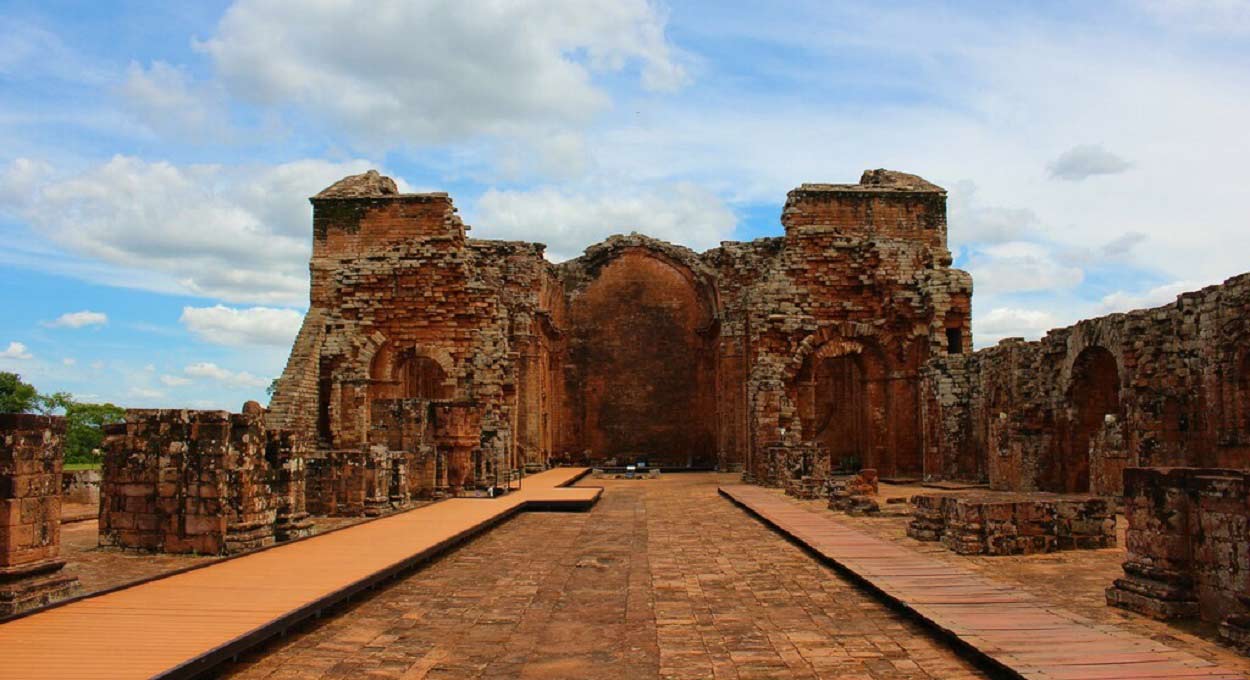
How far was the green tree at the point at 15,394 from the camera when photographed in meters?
36.2

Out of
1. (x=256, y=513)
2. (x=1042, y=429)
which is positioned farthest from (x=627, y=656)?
(x=1042, y=429)

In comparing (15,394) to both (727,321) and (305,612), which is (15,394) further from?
(305,612)

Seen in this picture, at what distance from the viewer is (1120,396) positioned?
1451cm

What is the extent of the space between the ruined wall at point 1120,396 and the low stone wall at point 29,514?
1228 centimetres

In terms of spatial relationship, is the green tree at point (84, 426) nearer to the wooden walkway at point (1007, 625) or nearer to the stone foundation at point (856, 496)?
the stone foundation at point (856, 496)

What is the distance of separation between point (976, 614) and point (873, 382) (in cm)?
1844

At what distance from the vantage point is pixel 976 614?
21.3 ft

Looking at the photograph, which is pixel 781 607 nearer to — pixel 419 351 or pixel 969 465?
pixel 969 465

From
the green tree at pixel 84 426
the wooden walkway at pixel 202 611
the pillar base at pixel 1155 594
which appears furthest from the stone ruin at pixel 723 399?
the green tree at pixel 84 426

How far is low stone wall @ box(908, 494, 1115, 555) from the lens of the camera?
31.8 ft

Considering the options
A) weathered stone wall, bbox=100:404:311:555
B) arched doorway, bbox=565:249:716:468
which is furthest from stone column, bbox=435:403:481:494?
arched doorway, bbox=565:249:716:468

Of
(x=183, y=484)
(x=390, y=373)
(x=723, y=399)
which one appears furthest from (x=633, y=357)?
(x=183, y=484)

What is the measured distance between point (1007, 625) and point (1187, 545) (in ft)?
4.81

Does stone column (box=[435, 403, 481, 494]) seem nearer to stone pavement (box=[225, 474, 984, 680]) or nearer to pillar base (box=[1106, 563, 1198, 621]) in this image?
stone pavement (box=[225, 474, 984, 680])
